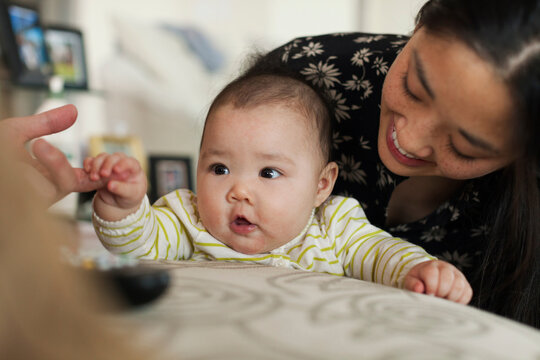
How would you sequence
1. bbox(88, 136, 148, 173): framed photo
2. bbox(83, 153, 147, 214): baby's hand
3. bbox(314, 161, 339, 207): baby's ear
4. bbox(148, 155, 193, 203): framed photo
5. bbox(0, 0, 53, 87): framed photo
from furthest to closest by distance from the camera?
bbox(148, 155, 193, 203): framed photo < bbox(88, 136, 148, 173): framed photo < bbox(0, 0, 53, 87): framed photo < bbox(314, 161, 339, 207): baby's ear < bbox(83, 153, 147, 214): baby's hand

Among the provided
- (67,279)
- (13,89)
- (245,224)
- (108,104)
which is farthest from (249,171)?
(108,104)

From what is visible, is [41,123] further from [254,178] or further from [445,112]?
[445,112]

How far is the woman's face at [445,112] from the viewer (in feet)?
2.53

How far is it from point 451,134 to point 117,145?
2.33 metres

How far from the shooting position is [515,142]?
0.81 metres

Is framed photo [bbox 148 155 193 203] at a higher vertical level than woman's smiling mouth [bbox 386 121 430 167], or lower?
lower

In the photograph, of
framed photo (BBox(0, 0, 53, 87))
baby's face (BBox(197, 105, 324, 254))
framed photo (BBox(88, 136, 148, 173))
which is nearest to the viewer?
baby's face (BBox(197, 105, 324, 254))

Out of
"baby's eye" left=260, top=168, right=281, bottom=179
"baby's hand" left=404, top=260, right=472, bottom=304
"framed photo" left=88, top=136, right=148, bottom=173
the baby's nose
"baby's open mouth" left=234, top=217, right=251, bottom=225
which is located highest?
"baby's eye" left=260, top=168, right=281, bottom=179

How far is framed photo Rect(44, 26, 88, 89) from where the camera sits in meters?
2.54

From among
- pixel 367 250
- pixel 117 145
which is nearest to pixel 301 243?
pixel 367 250

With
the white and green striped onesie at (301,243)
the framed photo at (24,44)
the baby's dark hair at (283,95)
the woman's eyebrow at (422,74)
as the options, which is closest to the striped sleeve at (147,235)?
the white and green striped onesie at (301,243)

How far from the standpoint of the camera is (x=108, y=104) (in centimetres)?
299

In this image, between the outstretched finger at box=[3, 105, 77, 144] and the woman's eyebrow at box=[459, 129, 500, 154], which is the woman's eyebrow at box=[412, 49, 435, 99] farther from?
the outstretched finger at box=[3, 105, 77, 144]

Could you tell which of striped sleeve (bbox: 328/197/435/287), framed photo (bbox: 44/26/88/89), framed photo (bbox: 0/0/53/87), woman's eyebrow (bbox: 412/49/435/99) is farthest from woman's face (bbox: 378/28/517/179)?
framed photo (bbox: 44/26/88/89)
